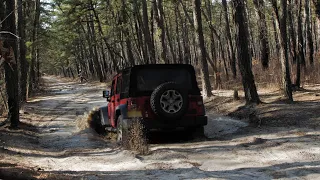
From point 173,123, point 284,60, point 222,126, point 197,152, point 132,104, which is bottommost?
point 222,126

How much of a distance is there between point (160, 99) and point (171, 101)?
0.27 m

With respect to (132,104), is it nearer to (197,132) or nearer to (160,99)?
(160,99)

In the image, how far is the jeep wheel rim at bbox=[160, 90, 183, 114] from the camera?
27.2 ft

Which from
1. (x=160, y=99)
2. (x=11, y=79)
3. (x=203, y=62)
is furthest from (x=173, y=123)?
(x=203, y=62)

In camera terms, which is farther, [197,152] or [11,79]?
[11,79]

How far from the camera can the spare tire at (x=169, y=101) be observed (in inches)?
325

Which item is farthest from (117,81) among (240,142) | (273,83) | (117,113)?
(273,83)

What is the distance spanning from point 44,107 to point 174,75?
43.7 feet

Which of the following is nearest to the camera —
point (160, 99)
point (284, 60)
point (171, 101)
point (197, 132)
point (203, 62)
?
point (160, 99)

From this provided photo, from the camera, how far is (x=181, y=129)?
886 centimetres

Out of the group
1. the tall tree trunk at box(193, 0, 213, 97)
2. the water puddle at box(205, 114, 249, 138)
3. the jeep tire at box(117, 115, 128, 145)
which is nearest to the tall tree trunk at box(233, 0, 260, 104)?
the water puddle at box(205, 114, 249, 138)

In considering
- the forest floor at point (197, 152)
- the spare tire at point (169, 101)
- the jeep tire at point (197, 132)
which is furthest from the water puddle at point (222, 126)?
the spare tire at point (169, 101)

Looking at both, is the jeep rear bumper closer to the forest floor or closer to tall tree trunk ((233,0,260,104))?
the forest floor

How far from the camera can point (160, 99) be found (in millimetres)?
8273
